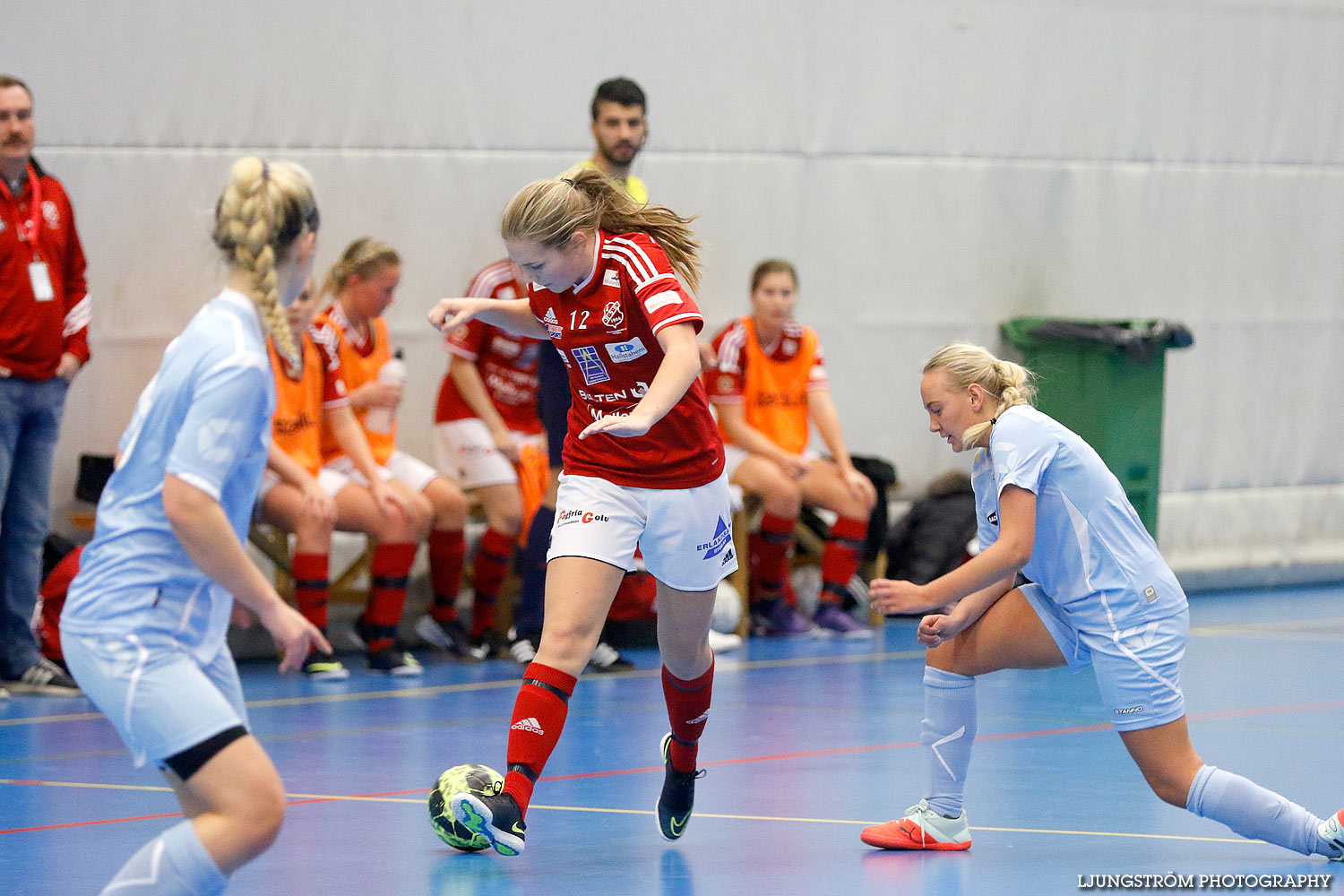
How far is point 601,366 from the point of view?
421 cm

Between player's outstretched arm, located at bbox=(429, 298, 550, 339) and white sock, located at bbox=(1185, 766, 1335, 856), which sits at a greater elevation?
player's outstretched arm, located at bbox=(429, 298, 550, 339)

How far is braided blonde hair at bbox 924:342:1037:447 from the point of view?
13.1 ft

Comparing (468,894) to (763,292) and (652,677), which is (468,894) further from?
(763,292)

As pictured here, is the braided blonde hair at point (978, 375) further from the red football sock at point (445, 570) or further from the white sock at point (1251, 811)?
the red football sock at point (445, 570)

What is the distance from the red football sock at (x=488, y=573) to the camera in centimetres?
780

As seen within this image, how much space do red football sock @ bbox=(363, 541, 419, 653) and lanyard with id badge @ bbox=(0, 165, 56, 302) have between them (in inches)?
67.2

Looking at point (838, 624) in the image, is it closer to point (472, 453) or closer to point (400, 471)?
point (472, 453)

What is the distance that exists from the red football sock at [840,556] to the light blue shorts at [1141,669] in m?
4.56

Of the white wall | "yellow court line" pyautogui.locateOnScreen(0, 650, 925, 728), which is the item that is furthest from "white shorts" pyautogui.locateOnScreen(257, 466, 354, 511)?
"yellow court line" pyautogui.locateOnScreen(0, 650, 925, 728)

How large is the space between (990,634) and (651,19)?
557 cm

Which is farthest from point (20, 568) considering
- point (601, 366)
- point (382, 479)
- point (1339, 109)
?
point (1339, 109)

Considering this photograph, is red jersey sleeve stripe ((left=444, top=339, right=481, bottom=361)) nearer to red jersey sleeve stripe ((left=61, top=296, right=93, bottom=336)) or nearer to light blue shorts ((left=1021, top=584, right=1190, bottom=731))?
red jersey sleeve stripe ((left=61, top=296, right=93, bottom=336))

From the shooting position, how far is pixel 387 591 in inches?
291

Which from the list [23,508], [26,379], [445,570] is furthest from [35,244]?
[445,570]
